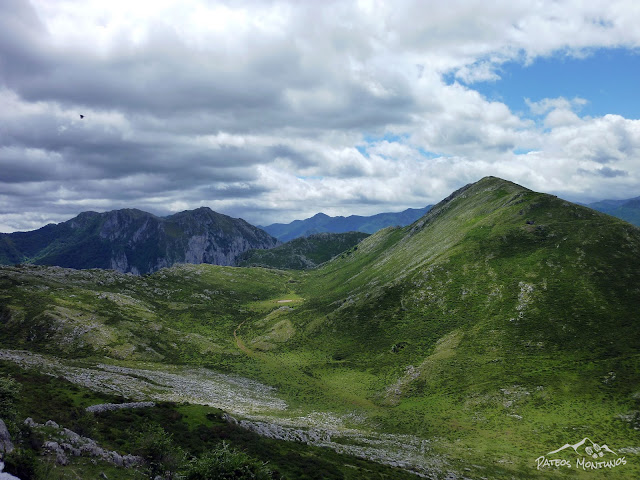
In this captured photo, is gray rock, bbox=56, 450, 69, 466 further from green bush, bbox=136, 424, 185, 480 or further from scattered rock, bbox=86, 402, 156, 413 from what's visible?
scattered rock, bbox=86, 402, 156, 413

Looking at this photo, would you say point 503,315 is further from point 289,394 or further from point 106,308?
point 106,308

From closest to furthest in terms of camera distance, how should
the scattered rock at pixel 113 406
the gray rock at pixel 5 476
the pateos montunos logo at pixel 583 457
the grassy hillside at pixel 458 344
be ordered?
the gray rock at pixel 5 476 → the scattered rock at pixel 113 406 → the pateos montunos logo at pixel 583 457 → the grassy hillside at pixel 458 344

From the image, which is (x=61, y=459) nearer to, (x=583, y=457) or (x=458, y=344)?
(x=583, y=457)

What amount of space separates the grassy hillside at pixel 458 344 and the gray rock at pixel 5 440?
189 feet

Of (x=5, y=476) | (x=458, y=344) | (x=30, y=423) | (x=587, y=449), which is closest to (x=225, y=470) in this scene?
(x=5, y=476)

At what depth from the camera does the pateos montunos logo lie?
64.2 meters

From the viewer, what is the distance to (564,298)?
398ft

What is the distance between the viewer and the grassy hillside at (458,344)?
256ft

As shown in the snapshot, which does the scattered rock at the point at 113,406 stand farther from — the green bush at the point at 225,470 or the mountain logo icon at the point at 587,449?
the mountain logo icon at the point at 587,449

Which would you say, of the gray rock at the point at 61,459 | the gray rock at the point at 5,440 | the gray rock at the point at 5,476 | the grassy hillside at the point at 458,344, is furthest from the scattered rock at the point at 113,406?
the grassy hillside at the point at 458,344

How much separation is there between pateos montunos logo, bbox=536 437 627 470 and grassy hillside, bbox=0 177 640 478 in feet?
4.92

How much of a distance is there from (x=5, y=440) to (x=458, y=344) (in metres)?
118

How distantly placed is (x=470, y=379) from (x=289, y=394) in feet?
186

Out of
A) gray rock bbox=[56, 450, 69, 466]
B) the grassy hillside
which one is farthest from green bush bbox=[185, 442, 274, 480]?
the grassy hillside
